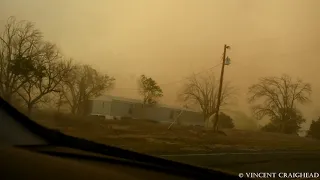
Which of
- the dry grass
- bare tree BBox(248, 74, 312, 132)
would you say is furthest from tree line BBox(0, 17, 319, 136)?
the dry grass

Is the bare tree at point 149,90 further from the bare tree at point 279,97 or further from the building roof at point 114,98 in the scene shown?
the bare tree at point 279,97

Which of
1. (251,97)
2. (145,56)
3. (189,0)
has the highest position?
(189,0)

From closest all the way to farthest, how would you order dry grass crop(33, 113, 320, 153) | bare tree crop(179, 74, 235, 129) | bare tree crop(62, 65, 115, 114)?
dry grass crop(33, 113, 320, 153) < bare tree crop(179, 74, 235, 129) < bare tree crop(62, 65, 115, 114)

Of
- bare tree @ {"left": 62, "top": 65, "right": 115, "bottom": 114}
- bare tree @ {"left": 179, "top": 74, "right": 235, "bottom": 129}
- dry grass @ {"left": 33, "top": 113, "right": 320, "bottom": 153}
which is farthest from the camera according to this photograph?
bare tree @ {"left": 62, "top": 65, "right": 115, "bottom": 114}

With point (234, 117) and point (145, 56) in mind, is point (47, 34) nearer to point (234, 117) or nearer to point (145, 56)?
point (145, 56)

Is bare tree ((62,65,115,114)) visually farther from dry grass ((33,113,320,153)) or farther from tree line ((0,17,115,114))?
dry grass ((33,113,320,153))

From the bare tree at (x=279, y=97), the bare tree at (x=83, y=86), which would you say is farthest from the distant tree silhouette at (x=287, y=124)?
the bare tree at (x=83, y=86)

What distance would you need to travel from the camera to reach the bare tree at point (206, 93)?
3754mm

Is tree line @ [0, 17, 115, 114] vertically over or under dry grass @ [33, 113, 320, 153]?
over

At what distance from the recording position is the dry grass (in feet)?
11.9

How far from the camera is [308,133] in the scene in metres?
3.66

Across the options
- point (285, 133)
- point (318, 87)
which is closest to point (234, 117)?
point (285, 133)

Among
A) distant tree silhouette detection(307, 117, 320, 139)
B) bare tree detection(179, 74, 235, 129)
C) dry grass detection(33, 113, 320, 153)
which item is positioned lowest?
dry grass detection(33, 113, 320, 153)

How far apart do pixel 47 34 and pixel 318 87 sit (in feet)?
8.69
